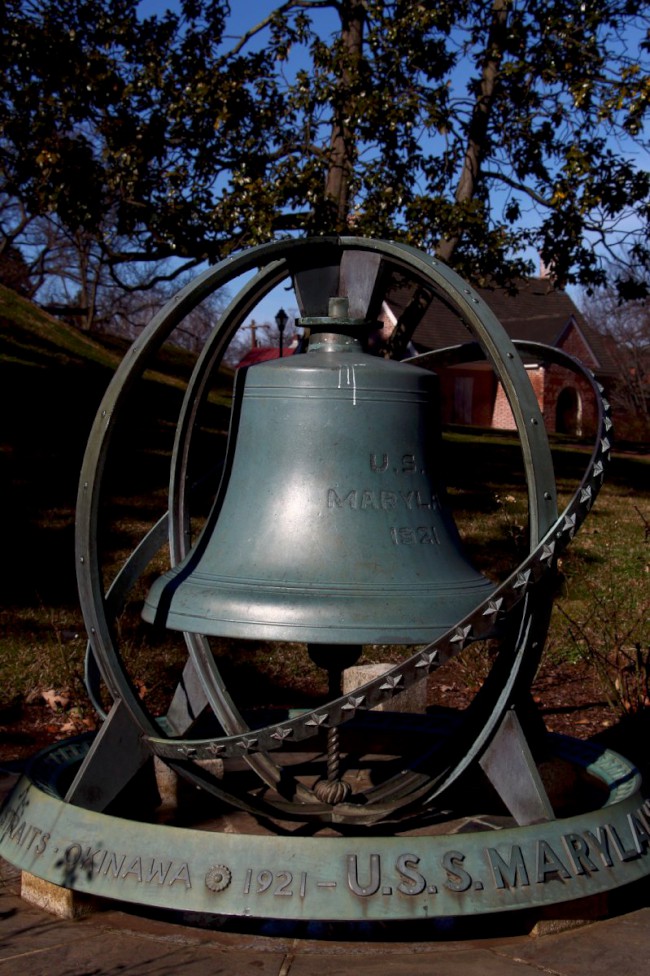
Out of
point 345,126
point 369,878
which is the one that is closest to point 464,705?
point 369,878

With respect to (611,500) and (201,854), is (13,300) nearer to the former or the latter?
(611,500)

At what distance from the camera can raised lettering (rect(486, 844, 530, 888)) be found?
290 centimetres

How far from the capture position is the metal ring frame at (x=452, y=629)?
2801 millimetres

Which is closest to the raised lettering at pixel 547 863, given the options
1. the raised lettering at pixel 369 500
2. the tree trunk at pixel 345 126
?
the raised lettering at pixel 369 500

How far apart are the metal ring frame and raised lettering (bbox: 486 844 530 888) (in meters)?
0.38

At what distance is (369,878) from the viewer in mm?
2842

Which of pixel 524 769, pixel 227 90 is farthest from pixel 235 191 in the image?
pixel 524 769

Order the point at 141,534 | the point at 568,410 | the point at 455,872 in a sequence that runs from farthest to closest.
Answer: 1. the point at 568,410
2. the point at 141,534
3. the point at 455,872

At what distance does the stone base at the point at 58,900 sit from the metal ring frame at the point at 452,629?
47 cm

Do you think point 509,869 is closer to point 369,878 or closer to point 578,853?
point 578,853

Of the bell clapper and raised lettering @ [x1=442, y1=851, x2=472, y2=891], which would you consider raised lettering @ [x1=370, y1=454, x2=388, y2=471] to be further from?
raised lettering @ [x1=442, y1=851, x2=472, y2=891]

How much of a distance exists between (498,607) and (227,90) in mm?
8682

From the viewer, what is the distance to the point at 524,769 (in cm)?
324

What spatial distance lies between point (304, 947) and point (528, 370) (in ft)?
118
